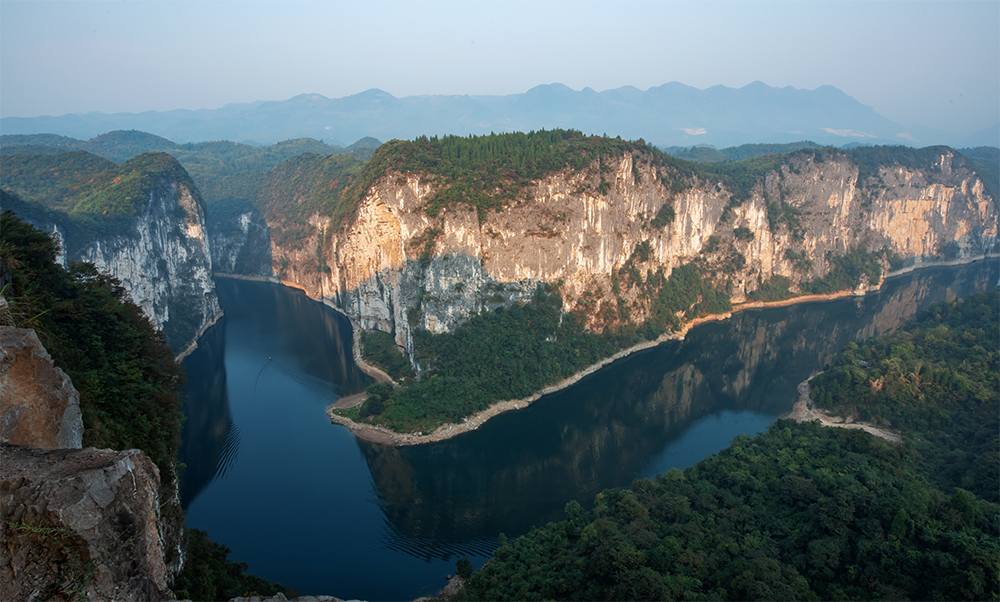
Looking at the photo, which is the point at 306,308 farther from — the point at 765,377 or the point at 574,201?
the point at 765,377

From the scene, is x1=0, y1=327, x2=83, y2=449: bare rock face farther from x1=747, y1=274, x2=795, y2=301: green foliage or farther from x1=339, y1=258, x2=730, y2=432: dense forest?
x1=747, y1=274, x2=795, y2=301: green foliage

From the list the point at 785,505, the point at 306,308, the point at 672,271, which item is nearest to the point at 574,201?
the point at 672,271

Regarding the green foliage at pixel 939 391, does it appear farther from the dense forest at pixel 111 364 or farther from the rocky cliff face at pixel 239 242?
the rocky cliff face at pixel 239 242

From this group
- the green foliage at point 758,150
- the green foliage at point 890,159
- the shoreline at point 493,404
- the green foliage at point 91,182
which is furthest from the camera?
the green foliage at point 758,150

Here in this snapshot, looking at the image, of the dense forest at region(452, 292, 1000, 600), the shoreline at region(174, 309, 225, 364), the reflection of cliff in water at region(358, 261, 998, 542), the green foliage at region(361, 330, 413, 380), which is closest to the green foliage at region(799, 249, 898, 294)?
the reflection of cliff in water at region(358, 261, 998, 542)

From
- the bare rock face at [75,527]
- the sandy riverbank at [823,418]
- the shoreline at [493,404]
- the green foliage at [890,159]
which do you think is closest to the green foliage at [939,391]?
the sandy riverbank at [823,418]
